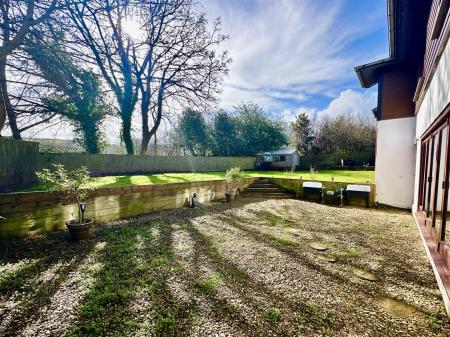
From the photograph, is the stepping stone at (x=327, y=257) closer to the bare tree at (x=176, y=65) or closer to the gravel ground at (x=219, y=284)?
the gravel ground at (x=219, y=284)

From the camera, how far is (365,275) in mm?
2887

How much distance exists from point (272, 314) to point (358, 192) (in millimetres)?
6877

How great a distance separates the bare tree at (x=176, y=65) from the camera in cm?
1241

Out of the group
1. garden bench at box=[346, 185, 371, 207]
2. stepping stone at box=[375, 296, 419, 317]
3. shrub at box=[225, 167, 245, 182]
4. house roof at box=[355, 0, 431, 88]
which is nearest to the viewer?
stepping stone at box=[375, 296, 419, 317]

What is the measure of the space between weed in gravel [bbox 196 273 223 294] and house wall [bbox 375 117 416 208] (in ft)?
23.4

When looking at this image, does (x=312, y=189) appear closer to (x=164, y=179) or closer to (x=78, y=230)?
(x=164, y=179)

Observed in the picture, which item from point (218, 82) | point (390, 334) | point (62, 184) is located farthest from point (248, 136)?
point (390, 334)

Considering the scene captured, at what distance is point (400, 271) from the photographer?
3.01 m

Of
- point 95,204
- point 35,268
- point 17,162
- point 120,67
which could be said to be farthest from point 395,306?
point 120,67

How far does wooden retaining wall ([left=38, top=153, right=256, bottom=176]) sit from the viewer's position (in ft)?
30.6

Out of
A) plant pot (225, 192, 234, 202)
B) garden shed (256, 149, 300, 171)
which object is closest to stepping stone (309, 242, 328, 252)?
plant pot (225, 192, 234, 202)

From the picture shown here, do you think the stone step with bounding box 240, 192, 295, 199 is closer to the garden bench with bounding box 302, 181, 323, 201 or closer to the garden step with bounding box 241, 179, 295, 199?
the garden step with bounding box 241, 179, 295, 199

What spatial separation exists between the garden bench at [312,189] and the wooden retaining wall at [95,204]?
3.98 m

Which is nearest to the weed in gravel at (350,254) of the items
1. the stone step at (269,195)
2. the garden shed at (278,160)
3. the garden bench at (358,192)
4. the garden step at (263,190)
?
the garden bench at (358,192)
